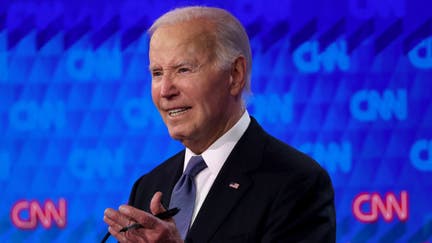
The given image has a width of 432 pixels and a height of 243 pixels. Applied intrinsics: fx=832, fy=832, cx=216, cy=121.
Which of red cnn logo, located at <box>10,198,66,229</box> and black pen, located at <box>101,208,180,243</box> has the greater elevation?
red cnn logo, located at <box>10,198,66,229</box>

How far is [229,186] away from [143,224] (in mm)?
320

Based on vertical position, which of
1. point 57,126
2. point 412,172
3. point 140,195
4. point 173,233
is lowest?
point 173,233

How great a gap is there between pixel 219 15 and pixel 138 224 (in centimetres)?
61

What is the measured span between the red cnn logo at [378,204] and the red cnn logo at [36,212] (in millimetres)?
1202

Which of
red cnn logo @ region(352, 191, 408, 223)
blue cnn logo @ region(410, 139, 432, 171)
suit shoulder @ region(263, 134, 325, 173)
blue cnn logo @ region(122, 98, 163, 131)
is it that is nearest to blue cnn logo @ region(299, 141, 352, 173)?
red cnn logo @ region(352, 191, 408, 223)

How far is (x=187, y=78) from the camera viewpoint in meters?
2.05

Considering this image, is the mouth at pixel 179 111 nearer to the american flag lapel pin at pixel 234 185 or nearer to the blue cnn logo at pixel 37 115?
the american flag lapel pin at pixel 234 185

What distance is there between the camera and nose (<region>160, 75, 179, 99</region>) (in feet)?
6.76

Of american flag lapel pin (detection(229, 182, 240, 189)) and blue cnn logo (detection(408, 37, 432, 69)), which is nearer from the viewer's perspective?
american flag lapel pin (detection(229, 182, 240, 189))

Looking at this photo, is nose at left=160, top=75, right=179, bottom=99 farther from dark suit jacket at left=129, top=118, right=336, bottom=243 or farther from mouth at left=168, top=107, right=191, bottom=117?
dark suit jacket at left=129, top=118, right=336, bottom=243

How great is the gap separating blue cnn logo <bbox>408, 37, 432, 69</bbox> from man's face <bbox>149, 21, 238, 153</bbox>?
1.48 metres

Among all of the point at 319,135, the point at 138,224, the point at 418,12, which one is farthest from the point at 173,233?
the point at 418,12

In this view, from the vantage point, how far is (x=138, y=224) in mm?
1773

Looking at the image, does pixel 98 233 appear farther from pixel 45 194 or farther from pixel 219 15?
pixel 219 15
